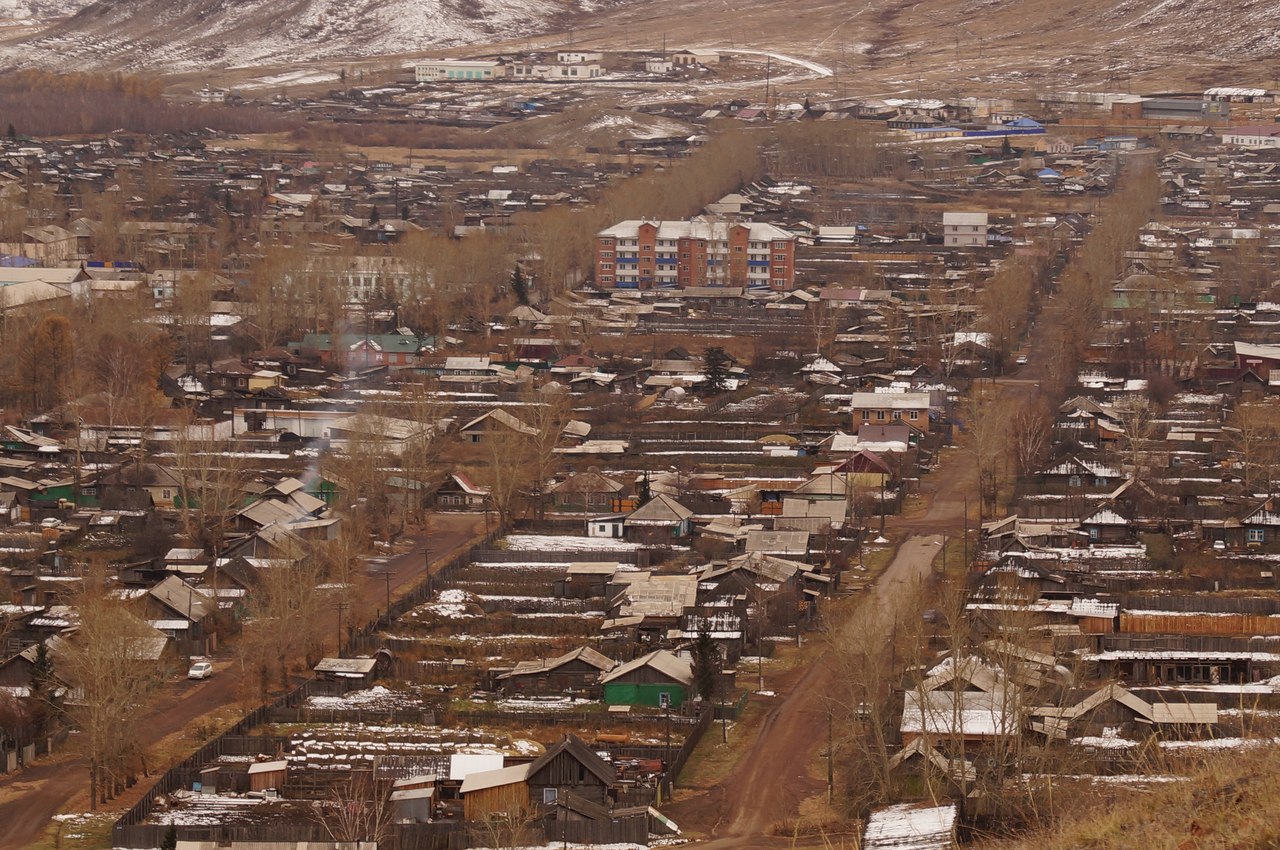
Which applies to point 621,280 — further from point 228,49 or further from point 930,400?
point 228,49

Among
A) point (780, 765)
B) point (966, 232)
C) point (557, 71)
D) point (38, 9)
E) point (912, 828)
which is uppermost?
→ point (38, 9)

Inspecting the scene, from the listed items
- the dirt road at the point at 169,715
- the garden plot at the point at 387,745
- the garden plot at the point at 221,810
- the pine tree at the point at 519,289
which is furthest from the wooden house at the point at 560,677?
the pine tree at the point at 519,289

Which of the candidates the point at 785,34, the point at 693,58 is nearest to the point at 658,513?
the point at 693,58

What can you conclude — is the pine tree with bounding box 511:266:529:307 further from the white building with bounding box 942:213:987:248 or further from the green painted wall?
the green painted wall

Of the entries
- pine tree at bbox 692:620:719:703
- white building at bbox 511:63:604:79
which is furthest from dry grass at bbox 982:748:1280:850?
white building at bbox 511:63:604:79

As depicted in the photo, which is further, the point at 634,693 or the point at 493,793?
the point at 634,693

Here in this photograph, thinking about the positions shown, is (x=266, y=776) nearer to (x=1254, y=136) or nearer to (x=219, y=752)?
(x=219, y=752)

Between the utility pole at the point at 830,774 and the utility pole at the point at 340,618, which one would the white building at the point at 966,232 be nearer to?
the utility pole at the point at 340,618
